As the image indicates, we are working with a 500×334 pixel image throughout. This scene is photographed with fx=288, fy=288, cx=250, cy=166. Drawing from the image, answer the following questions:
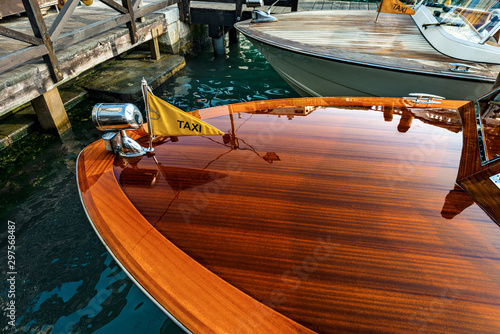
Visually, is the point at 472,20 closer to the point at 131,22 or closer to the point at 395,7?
the point at 395,7

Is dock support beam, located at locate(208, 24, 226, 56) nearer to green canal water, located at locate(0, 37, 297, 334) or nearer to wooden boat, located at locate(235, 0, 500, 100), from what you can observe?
wooden boat, located at locate(235, 0, 500, 100)

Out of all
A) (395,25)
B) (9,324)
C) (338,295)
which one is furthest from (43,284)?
(395,25)

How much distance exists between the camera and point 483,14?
3.41m

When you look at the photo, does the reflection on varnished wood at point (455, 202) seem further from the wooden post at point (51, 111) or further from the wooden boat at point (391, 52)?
the wooden post at point (51, 111)

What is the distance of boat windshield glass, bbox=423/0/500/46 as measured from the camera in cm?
325

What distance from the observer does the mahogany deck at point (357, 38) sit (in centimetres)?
341

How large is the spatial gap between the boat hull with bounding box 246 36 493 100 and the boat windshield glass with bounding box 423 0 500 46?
65cm

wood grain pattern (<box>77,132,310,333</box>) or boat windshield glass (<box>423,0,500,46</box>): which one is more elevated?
boat windshield glass (<box>423,0,500,46</box>)

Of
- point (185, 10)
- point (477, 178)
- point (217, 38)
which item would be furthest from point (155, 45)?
point (477, 178)

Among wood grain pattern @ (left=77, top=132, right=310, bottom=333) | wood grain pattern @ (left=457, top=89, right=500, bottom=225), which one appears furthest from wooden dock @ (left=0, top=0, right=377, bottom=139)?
wood grain pattern @ (left=457, top=89, right=500, bottom=225)

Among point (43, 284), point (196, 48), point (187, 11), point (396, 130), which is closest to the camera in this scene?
point (396, 130)

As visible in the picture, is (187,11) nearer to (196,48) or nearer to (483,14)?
(196,48)

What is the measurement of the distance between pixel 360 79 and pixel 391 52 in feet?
1.84

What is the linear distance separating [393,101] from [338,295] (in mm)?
1816
